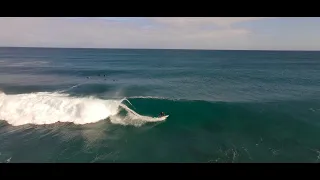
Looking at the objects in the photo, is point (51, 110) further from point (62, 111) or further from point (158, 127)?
point (158, 127)

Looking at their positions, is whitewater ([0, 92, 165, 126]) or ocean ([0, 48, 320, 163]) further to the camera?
whitewater ([0, 92, 165, 126])

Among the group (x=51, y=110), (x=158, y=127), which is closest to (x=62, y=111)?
(x=51, y=110)

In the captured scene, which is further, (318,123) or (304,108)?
(304,108)

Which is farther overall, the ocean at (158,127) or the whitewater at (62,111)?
the whitewater at (62,111)

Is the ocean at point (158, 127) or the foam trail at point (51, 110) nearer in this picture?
the ocean at point (158, 127)

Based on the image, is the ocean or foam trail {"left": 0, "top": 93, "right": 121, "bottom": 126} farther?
foam trail {"left": 0, "top": 93, "right": 121, "bottom": 126}
